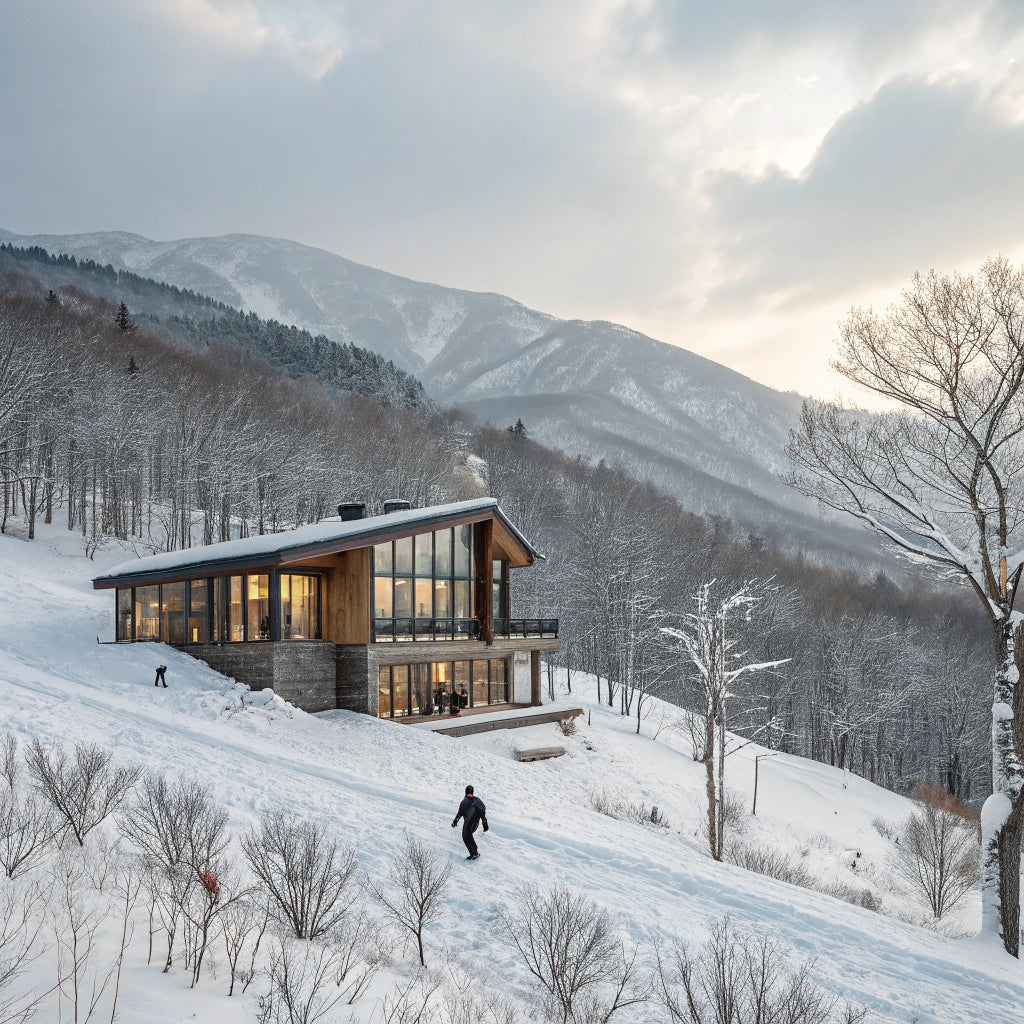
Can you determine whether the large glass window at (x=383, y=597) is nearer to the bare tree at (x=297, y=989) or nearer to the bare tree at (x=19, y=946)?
the bare tree at (x=19, y=946)

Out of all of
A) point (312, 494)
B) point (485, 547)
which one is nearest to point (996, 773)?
point (485, 547)

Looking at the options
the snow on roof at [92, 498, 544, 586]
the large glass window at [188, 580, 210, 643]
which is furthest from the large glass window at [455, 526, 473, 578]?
the large glass window at [188, 580, 210, 643]

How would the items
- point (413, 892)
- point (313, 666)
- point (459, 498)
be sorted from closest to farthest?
point (413, 892)
point (313, 666)
point (459, 498)

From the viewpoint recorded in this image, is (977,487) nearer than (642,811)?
Yes

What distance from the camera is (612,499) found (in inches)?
2265

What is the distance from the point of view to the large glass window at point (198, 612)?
23.7m

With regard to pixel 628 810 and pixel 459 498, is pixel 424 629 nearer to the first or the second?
pixel 628 810

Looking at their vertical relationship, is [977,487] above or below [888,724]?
above

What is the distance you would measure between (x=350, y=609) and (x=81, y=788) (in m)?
13.9

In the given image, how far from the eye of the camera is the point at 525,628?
92.8 ft

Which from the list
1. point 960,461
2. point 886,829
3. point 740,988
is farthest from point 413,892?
point 886,829

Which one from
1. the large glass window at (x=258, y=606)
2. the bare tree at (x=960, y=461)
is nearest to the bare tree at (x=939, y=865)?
the bare tree at (x=960, y=461)

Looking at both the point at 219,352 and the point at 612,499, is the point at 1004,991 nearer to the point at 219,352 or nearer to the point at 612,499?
the point at 612,499

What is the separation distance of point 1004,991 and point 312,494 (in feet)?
143
